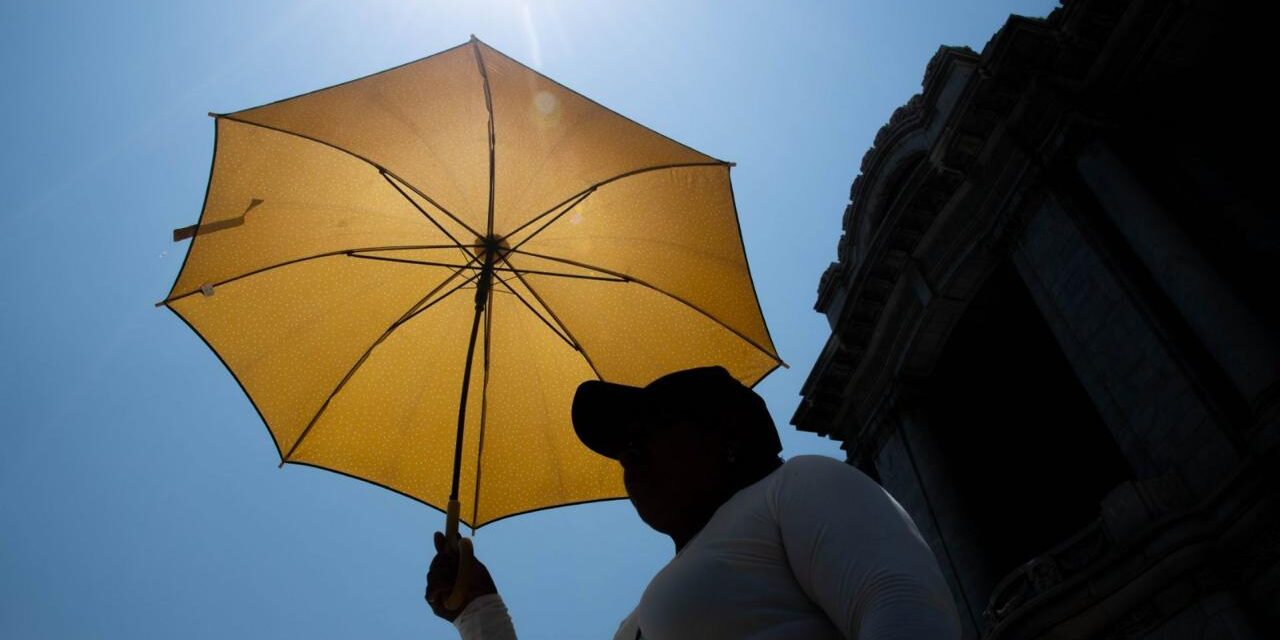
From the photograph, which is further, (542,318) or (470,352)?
(542,318)

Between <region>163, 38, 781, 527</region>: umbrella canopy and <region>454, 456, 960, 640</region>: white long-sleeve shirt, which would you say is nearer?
<region>454, 456, 960, 640</region>: white long-sleeve shirt

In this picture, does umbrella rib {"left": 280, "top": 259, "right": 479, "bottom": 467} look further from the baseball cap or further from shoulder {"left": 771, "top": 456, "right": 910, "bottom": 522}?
shoulder {"left": 771, "top": 456, "right": 910, "bottom": 522}

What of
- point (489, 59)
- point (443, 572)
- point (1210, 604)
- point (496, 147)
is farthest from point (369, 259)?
point (1210, 604)

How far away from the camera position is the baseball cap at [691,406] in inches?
104

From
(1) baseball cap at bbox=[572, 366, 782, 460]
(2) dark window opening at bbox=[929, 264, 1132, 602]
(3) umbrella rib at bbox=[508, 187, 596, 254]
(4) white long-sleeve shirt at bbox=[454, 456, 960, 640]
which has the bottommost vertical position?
(4) white long-sleeve shirt at bbox=[454, 456, 960, 640]

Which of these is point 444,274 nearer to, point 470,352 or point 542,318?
point 542,318

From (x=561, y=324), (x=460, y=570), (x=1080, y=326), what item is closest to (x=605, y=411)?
(x=460, y=570)

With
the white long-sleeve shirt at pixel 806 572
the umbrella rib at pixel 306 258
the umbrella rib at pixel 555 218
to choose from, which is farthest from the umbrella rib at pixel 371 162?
the white long-sleeve shirt at pixel 806 572

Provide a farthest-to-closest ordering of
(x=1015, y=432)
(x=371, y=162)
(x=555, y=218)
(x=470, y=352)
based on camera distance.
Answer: (x=1015, y=432)
(x=555, y=218)
(x=371, y=162)
(x=470, y=352)

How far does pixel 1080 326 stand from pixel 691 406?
12.0 metres


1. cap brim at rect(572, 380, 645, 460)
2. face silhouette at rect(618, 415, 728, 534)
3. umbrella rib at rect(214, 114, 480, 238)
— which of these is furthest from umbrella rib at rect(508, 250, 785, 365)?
face silhouette at rect(618, 415, 728, 534)

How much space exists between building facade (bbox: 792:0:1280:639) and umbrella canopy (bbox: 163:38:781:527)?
809 cm

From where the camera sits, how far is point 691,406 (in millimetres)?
2652

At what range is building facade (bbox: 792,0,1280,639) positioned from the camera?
10000mm
